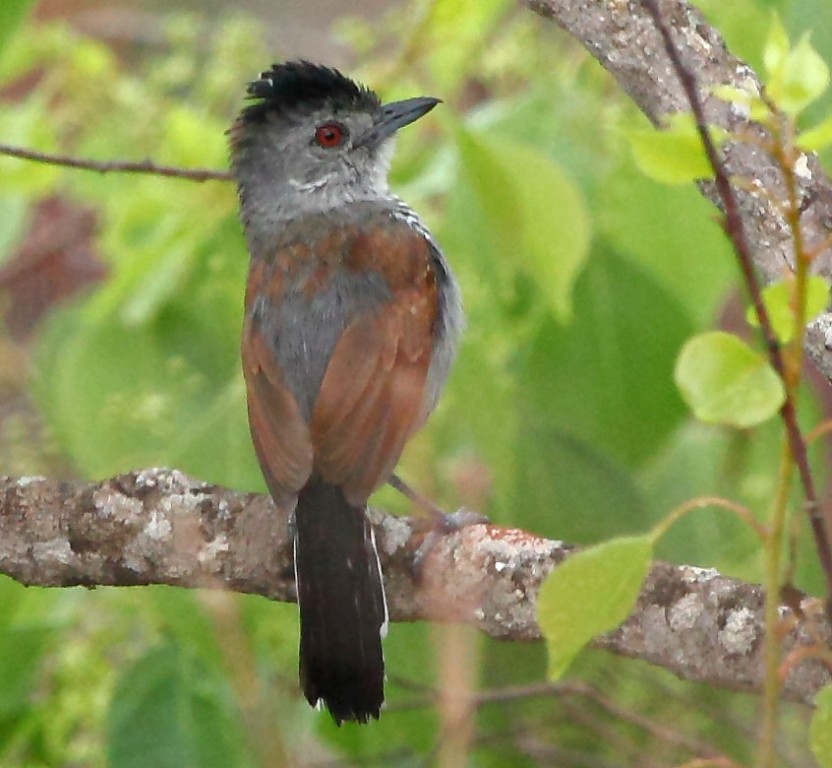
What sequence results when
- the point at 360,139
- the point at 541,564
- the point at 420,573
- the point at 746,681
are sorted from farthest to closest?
1. the point at 360,139
2. the point at 420,573
3. the point at 541,564
4. the point at 746,681

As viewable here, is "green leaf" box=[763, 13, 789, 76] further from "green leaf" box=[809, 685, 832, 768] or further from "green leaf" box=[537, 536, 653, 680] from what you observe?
"green leaf" box=[809, 685, 832, 768]

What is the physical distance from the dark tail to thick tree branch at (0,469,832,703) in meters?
0.05

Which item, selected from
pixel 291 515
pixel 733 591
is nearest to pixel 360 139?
pixel 291 515

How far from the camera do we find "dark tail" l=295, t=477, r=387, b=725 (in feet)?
9.22

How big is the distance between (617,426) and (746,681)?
4.56 feet

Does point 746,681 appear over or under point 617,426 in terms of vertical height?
over

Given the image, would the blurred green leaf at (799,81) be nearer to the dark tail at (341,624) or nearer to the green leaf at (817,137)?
the green leaf at (817,137)

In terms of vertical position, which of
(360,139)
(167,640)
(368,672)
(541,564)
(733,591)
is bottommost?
(167,640)

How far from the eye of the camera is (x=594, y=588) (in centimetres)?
149

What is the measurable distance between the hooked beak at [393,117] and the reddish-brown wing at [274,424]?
794 mm

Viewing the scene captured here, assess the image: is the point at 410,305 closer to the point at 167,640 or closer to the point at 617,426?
the point at 617,426

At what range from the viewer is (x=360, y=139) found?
4250 millimetres

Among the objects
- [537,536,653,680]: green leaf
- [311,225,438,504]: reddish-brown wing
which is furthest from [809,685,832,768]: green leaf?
[311,225,438,504]: reddish-brown wing

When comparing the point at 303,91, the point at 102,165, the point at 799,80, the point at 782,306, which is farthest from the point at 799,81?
the point at 303,91
